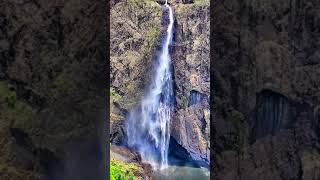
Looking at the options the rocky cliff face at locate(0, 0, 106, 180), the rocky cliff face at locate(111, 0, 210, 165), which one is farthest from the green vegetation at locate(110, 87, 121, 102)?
the rocky cliff face at locate(0, 0, 106, 180)

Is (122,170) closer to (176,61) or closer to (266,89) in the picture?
(176,61)

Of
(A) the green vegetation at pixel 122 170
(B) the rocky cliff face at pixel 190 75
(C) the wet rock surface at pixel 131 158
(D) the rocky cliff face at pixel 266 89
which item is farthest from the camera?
(B) the rocky cliff face at pixel 190 75

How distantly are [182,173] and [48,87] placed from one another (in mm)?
18959

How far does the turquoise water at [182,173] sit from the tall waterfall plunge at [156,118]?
1.24 feet

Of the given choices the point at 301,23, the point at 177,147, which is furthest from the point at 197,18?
the point at 301,23

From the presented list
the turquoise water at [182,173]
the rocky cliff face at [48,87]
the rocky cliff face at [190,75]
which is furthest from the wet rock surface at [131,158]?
the rocky cliff face at [48,87]

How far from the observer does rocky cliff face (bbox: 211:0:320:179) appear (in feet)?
4.26

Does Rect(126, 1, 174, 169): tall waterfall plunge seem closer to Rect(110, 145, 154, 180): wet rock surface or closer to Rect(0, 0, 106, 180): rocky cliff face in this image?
Rect(110, 145, 154, 180): wet rock surface

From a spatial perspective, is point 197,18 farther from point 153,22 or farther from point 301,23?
point 301,23

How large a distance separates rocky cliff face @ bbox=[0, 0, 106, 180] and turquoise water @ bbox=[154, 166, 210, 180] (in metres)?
17.9

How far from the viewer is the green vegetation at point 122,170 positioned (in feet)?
54.3

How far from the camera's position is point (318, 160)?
4.25ft

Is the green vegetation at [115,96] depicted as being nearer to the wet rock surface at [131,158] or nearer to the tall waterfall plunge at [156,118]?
the tall waterfall plunge at [156,118]

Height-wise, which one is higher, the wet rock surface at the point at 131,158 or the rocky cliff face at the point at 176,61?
the rocky cliff face at the point at 176,61
